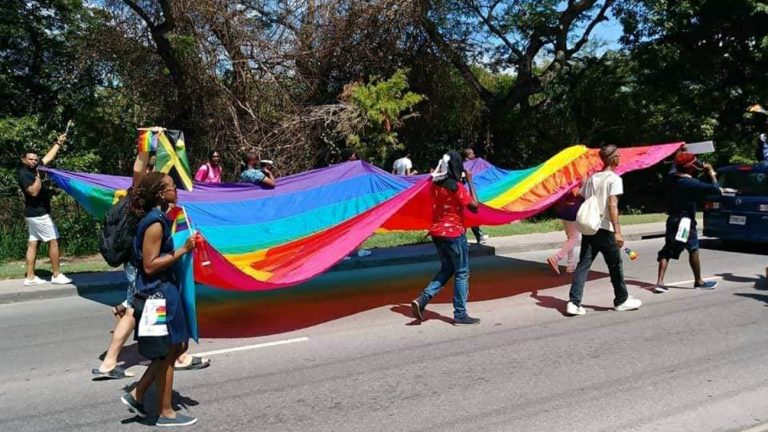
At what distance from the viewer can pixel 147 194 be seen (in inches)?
176

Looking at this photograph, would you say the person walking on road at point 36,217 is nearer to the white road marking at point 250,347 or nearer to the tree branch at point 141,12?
the white road marking at point 250,347

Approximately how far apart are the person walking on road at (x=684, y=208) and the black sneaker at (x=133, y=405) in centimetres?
693

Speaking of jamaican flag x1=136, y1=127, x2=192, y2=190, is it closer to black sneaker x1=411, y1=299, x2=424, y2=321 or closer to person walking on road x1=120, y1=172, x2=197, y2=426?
person walking on road x1=120, y1=172, x2=197, y2=426

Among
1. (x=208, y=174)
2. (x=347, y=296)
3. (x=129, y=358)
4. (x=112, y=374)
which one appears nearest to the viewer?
(x=112, y=374)

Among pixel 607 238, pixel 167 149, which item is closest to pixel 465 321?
pixel 607 238

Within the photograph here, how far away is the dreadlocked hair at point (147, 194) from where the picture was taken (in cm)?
446

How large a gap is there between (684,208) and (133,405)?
7.27m

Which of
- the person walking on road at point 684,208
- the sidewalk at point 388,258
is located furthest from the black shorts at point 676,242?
the sidewalk at point 388,258

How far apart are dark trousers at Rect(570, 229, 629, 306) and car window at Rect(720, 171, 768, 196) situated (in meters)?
6.18

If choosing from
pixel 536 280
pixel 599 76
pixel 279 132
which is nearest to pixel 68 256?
pixel 279 132

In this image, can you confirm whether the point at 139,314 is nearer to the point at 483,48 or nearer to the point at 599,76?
the point at 483,48

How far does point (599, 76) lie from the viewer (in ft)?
76.8

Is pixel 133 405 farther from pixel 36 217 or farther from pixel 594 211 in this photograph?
pixel 36 217

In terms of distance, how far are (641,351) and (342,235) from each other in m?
3.53
